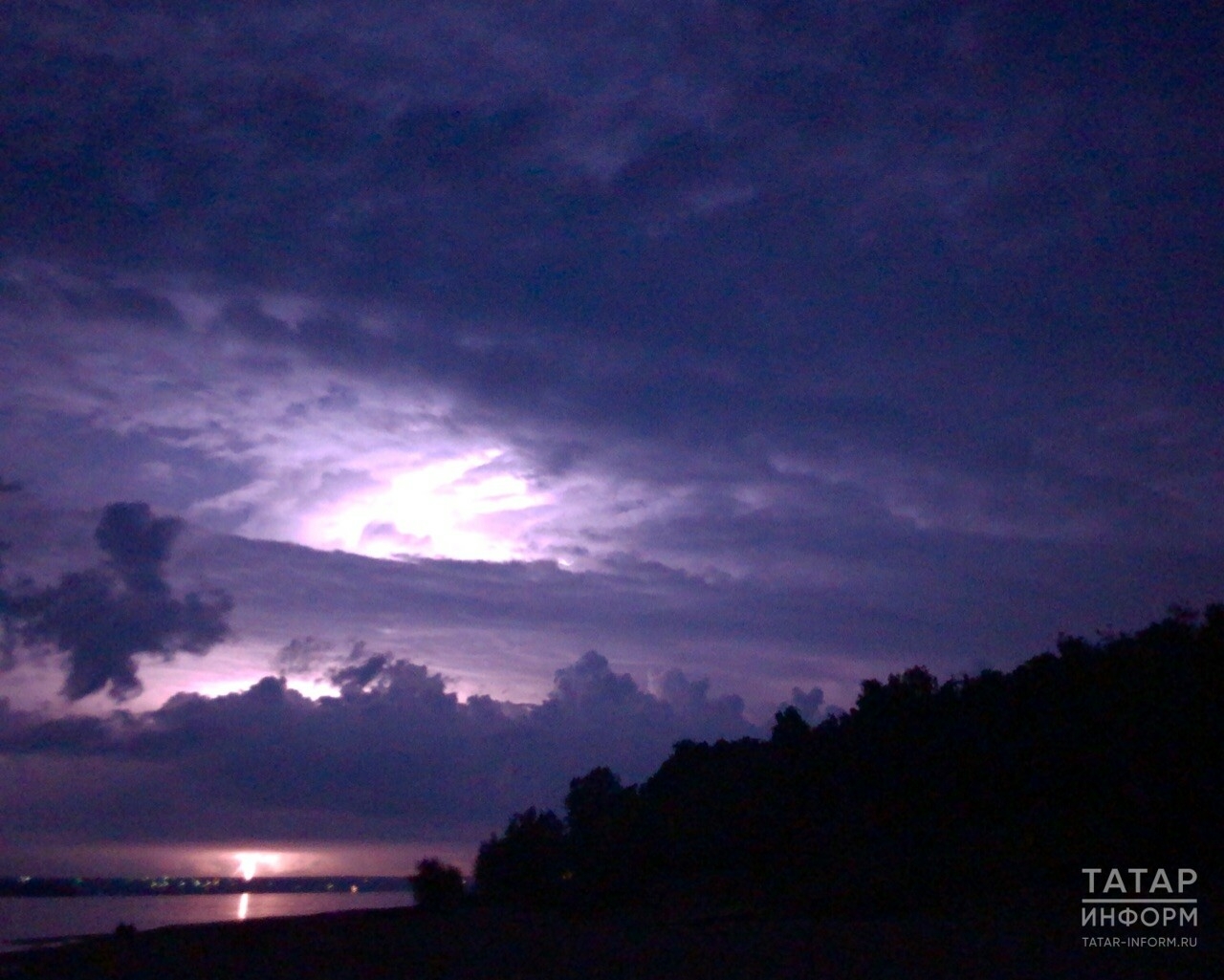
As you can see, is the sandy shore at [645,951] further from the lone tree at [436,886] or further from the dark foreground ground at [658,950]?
the lone tree at [436,886]

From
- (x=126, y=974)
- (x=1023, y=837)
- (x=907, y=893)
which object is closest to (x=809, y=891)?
(x=907, y=893)

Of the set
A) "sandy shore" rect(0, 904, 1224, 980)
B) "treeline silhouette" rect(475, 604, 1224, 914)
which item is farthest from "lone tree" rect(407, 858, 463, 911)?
"sandy shore" rect(0, 904, 1224, 980)

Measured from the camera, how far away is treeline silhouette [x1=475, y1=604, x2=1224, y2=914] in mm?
27922

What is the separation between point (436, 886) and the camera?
42.6m

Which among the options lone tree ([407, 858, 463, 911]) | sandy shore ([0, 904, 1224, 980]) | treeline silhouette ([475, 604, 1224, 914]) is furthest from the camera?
lone tree ([407, 858, 463, 911])

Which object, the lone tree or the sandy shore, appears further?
the lone tree

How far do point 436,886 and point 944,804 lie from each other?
19634 millimetres

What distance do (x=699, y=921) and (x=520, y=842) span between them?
18353mm

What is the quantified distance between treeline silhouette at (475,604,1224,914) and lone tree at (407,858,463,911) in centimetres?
195

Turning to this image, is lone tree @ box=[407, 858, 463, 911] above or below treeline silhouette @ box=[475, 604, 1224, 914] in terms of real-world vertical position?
below

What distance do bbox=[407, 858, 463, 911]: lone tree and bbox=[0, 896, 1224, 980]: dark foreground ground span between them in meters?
8.12

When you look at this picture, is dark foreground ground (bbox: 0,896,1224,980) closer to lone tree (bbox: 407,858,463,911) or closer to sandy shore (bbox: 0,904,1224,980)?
sandy shore (bbox: 0,904,1224,980)

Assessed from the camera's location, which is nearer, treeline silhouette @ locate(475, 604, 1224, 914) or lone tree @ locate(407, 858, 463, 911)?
treeline silhouette @ locate(475, 604, 1224, 914)

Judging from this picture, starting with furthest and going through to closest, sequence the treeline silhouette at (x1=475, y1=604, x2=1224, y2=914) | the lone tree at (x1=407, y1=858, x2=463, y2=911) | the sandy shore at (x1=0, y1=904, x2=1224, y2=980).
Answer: the lone tree at (x1=407, y1=858, x2=463, y2=911) < the treeline silhouette at (x1=475, y1=604, x2=1224, y2=914) < the sandy shore at (x1=0, y1=904, x2=1224, y2=980)
